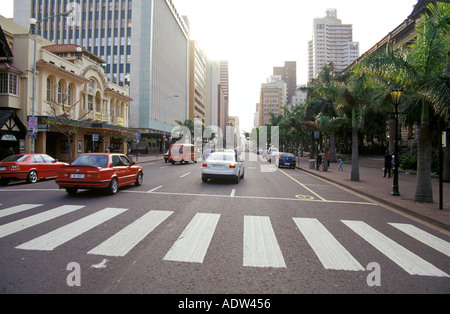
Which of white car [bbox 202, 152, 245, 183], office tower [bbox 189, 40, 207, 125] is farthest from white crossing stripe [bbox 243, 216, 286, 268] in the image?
office tower [bbox 189, 40, 207, 125]

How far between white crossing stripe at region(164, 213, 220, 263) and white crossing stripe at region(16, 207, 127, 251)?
2048 mm

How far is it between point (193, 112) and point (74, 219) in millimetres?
102677

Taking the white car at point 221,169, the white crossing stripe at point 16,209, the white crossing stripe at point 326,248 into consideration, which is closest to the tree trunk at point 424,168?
the white crossing stripe at point 326,248

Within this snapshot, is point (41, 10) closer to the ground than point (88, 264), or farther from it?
farther from it

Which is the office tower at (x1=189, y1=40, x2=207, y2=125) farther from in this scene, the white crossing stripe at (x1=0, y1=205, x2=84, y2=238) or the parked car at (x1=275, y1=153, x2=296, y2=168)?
the white crossing stripe at (x1=0, y1=205, x2=84, y2=238)

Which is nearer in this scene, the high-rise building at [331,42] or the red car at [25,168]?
the red car at [25,168]

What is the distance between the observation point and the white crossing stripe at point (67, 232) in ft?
16.6

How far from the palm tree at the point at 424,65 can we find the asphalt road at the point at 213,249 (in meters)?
3.35

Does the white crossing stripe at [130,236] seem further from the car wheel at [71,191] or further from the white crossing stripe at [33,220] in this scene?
the car wheel at [71,191]

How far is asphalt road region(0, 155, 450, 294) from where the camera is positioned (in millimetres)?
3783
